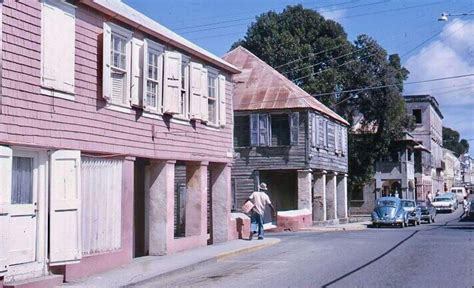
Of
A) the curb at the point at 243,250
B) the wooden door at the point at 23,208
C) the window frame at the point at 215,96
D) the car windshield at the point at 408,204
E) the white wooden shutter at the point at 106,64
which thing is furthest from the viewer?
the car windshield at the point at 408,204

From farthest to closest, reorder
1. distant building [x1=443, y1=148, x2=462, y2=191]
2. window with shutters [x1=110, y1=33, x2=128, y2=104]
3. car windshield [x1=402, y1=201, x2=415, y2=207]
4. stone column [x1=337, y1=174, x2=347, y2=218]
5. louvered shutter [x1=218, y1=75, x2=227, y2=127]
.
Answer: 1. distant building [x1=443, y1=148, x2=462, y2=191]
2. stone column [x1=337, y1=174, x2=347, y2=218]
3. car windshield [x1=402, y1=201, x2=415, y2=207]
4. louvered shutter [x1=218, y1=75, x2=227, y2=127]
5. window with shutters [x1=110, y1=33, x2=128, y2=104]

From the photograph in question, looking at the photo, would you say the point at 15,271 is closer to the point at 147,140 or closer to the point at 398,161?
the point at 147,140

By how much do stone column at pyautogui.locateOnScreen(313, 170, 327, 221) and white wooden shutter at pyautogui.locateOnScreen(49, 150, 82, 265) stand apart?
25195 millimetres

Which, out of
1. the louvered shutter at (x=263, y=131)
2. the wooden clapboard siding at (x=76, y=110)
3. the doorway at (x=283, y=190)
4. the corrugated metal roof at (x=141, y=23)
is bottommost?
the doorway at (x=283, y=190)

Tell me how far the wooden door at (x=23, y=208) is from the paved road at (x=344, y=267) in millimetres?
2443

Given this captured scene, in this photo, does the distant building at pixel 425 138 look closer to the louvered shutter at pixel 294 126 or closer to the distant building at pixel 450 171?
the distant building at pixel 450 171

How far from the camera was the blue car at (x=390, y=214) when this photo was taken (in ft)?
111

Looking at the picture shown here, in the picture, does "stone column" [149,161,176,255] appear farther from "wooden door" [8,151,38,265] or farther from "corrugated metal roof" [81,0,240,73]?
"wooden door" [8,151,38,265]

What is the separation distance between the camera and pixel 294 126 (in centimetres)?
3434

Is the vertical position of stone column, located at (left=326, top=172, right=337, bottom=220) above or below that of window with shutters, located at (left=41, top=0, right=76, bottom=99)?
below

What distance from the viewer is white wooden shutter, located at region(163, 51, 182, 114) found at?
1655 centimetres

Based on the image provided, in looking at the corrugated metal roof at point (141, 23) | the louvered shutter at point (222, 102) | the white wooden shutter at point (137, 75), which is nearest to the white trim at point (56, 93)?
the corrugated metal roof at point (141, 23)

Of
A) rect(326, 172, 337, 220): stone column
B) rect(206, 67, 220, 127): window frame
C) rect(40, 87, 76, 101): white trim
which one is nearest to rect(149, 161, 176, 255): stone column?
rect(206, 67, 220, 127): window frame

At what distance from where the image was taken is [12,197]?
1134cm
